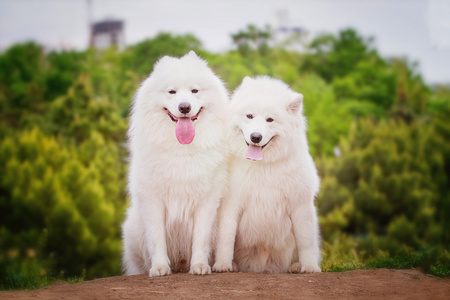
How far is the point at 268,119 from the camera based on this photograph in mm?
5461

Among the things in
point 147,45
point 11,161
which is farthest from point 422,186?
point 147,45

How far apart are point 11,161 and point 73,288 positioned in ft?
46.6

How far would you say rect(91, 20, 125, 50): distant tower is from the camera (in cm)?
3943

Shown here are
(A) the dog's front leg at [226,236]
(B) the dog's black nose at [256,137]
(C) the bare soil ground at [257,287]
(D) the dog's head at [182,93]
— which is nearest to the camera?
(C) the bare soil ground at [257,287]

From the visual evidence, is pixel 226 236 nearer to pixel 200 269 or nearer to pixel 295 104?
pixel 200 269

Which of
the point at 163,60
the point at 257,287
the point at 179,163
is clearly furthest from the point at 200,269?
the point at 163,60

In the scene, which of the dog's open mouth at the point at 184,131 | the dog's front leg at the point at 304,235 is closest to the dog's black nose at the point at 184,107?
the dog's open mouth at the point at 184,131

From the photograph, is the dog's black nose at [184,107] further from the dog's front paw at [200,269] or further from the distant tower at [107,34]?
the distant tower at [107,34]

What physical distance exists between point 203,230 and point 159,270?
604 millimetres

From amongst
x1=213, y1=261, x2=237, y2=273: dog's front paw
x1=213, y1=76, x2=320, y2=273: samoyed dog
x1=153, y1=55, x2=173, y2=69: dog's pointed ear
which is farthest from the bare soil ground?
x1=153, y1=55, x2=173, y2=69: dog's pointed ear

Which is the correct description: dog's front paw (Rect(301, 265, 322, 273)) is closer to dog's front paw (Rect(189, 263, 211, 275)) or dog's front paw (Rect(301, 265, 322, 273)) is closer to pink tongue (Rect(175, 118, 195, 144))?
dog's front paw (Rect(189, 263, 211, 275))

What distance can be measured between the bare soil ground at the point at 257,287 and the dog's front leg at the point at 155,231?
0.77ft

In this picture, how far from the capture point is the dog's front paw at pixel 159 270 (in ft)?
17.2

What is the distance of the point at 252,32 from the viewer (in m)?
36.8
